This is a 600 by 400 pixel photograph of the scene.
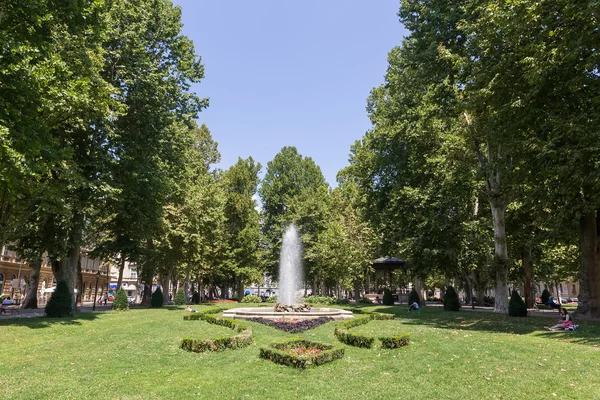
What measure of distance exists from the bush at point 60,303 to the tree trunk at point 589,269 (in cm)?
2676

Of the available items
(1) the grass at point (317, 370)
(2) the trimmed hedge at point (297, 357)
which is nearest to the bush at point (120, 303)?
(1) the grass at point (317, 370)

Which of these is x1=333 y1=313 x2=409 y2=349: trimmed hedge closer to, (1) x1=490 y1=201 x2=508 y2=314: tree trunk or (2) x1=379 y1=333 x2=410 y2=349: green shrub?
(2) x1=379 y1=333 x2=410 y2=349: green shrub

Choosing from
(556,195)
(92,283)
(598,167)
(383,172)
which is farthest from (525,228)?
(92,283)

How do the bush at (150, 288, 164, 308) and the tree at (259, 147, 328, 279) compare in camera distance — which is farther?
the tree at (259, 147, 328, 279)

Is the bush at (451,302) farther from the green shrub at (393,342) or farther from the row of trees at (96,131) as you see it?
the row of trees at (96,131)

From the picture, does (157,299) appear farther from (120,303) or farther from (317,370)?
(317,370)

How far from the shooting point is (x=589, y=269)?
19.0 m

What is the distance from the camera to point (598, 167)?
563 inches

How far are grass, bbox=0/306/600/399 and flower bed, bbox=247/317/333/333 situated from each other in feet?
8.25

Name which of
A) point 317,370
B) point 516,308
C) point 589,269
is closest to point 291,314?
point 317,370

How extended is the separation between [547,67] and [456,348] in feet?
35.7

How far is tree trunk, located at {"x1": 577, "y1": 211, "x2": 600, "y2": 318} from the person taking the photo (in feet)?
61.8

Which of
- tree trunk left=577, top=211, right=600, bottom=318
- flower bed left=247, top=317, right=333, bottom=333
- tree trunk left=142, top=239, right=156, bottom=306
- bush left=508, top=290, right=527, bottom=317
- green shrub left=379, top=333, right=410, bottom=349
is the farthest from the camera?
→ tree trunk left=142, top=239, right=156, bottom=306

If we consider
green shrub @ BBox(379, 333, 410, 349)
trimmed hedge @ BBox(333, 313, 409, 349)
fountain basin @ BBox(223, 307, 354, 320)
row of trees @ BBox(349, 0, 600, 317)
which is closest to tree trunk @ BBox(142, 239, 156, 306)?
fountain basin @ BBox(223, 307, 354, 320)
